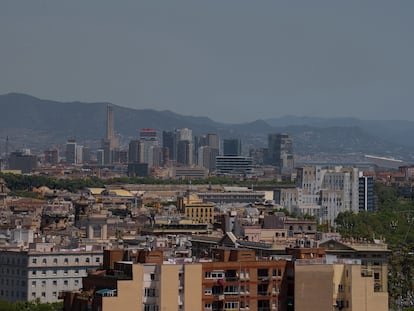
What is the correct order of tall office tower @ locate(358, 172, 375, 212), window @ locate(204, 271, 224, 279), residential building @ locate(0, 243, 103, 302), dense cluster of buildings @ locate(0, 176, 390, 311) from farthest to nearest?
tall office tower @ locate(358, 172, 375, 212), residential building @ locate(0, 243, 103, 302), window @ locate(204, 271, 224, 279), dense cluster of buildings @ locate(0, 176, 390, 311)

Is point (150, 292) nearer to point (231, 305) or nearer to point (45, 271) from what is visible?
point (231, 305)

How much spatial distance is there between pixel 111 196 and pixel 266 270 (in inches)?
3979

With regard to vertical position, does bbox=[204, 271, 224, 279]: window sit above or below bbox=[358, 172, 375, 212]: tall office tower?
above

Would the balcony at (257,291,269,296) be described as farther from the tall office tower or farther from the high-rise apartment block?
the tall office tower

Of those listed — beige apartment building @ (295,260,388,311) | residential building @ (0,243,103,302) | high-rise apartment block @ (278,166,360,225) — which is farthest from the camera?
high-rise apartment block @ (278,166,360,225)

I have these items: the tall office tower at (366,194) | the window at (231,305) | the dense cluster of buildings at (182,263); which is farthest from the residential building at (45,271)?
the tall office tower at (366,194)

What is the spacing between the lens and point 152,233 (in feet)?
292

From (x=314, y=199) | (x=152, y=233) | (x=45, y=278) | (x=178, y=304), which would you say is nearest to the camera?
(x=178, y=304)

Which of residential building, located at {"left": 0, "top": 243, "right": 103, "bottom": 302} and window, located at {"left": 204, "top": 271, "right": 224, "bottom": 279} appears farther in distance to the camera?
residential building, located at {"left": 0, "top": 243, "right": 103, "bottom": 302}

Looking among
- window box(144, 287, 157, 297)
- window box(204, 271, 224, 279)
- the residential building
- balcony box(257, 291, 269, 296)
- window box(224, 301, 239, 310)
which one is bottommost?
the residential building

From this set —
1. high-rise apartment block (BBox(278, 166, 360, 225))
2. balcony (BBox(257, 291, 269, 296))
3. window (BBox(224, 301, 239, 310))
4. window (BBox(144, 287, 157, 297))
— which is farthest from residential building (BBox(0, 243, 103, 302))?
high-rise apartment block (BBox(278, 166, 360, 225))

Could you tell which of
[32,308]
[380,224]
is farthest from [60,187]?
[32,308]

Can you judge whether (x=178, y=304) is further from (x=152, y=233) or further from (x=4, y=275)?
(x=152, y=233)

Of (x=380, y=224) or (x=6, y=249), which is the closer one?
(x=6, y=249)
